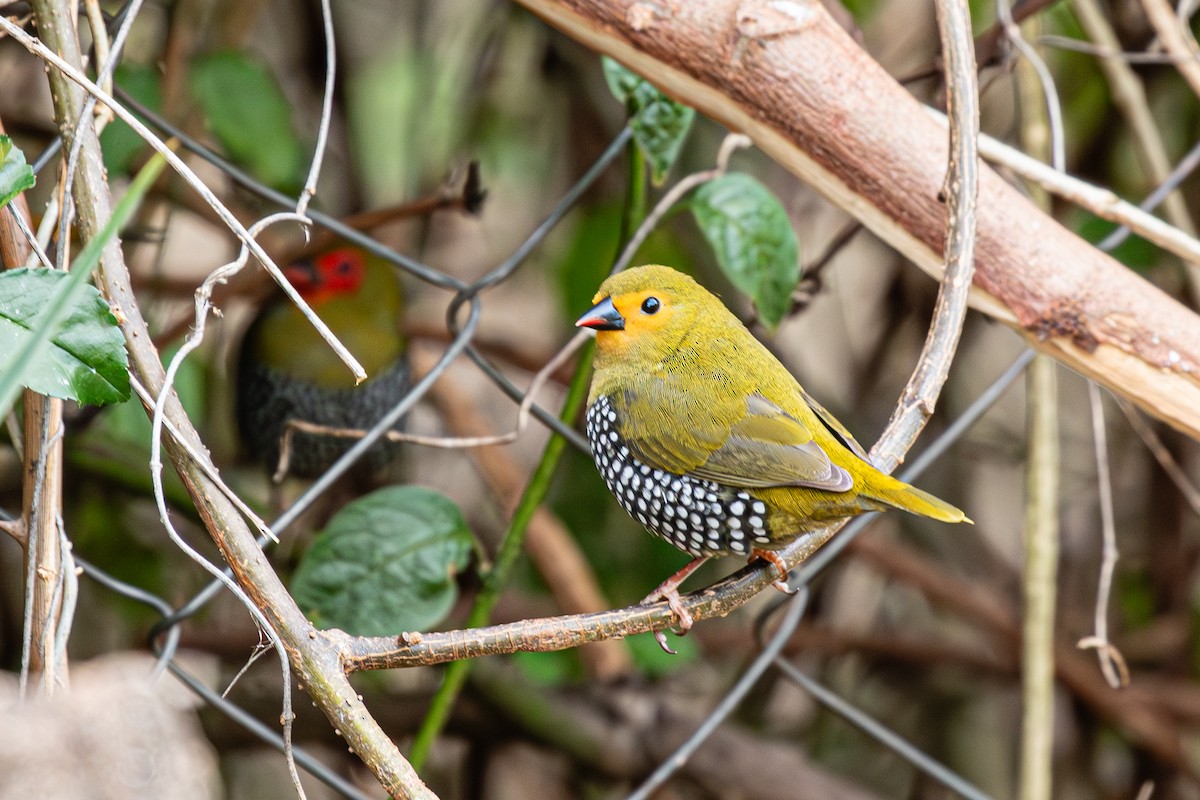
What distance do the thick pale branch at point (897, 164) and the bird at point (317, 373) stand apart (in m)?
1.35

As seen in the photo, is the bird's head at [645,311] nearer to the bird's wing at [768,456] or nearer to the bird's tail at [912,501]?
the bird's wing at [768,456]

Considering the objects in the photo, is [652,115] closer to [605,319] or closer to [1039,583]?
[605,319]

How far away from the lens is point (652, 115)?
72.9 inches

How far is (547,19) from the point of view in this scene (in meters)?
1.67

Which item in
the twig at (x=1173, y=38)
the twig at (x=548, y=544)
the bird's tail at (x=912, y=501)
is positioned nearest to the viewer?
the bird's tail at (x=912, y=501)

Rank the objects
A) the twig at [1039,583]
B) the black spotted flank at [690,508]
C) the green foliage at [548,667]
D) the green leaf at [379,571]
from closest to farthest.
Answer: the black spotted flank at [690,508], the green leaf at [379,571], the twig at [1039,583], the green foliage at [548,667]

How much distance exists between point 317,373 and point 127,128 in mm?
851

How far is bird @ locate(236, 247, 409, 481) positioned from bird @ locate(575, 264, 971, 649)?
1.13 meters

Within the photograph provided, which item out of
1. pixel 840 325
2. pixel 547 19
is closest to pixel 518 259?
pixel 547 19

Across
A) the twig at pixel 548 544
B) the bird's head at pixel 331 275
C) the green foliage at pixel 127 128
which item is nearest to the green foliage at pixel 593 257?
the twig at pixel 548 544

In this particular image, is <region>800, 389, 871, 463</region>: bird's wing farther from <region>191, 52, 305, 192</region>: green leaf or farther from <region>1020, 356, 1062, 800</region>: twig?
Answer: <region>191, 52, 305, 192</region>: green leaf

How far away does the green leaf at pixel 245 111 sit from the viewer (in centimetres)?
247

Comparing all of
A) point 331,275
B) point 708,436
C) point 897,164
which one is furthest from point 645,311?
point 331,275

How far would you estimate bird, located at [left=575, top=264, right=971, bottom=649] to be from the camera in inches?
59.6
